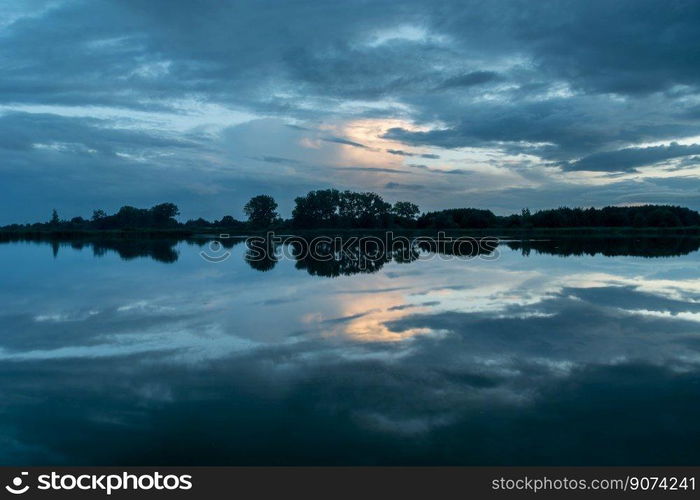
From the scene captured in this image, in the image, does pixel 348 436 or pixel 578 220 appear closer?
pixel 348 436

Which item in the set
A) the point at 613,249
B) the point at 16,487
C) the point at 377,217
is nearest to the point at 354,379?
the point at 16,487

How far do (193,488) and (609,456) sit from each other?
4.18 metres

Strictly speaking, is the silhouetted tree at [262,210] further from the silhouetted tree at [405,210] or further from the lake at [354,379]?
the lake at [354,379]

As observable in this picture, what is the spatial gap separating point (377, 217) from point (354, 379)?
9787cm

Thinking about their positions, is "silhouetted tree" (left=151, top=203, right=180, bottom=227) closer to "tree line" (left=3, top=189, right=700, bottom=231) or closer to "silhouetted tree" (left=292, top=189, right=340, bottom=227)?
"tree line" (left=3, top=189, right=700, bottom=231)

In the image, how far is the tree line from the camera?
318 feet

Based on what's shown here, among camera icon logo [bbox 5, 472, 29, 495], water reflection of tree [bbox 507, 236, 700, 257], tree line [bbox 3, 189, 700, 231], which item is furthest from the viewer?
tree line [bbox 3, 189, 700, 231]

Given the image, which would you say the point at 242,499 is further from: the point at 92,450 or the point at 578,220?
the point at 578,220

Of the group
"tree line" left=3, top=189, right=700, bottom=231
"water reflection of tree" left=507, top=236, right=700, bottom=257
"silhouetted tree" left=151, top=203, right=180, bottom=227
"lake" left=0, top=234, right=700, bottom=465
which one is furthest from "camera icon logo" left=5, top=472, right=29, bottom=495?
"silhouetted tree" left=151, top=203, right=180, bottom=227

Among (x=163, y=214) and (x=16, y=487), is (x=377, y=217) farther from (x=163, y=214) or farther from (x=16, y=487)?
(x=16, y=487)

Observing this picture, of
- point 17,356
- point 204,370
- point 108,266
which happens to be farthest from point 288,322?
point 108,266

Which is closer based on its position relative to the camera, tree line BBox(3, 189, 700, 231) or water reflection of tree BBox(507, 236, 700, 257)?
water reflection of tree BBox(507, 236, 700, 257)

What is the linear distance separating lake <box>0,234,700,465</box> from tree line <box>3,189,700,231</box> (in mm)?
82441

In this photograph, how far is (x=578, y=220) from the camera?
9844 cm
